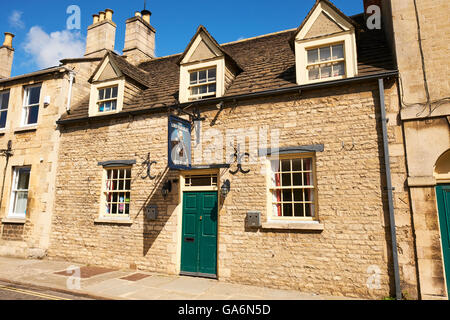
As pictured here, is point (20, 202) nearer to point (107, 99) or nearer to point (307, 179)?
point (107, 99)

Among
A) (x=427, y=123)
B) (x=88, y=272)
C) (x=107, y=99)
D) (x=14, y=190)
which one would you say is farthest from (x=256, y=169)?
(x=14, y=190)

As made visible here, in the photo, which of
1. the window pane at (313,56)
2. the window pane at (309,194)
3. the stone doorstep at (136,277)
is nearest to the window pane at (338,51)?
the window pane at (313,56)

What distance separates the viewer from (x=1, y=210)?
1217 centimetres

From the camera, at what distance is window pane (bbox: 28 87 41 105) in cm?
1291

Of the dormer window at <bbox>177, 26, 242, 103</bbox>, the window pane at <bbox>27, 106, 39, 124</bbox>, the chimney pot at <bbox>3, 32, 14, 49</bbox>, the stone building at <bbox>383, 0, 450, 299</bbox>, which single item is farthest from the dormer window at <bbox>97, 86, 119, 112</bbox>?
the stone building at <bbox>383, 0, 450, 299</bbox>

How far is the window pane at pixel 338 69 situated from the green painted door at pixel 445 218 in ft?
12.6

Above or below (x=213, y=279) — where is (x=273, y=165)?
above

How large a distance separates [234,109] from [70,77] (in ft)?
27.0

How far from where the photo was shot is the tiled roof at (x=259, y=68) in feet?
27.3

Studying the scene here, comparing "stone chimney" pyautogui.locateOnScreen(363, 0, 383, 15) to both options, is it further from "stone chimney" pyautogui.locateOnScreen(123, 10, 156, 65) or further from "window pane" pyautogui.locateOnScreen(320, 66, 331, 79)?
"stone chimney" pyautogui.locateOnScreen(123, 10, 156, 65)

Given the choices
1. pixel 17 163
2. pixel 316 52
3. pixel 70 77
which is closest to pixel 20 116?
pixel 17 163

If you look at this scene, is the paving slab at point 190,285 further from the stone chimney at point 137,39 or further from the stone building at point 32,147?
the stone chimney at point 137,39

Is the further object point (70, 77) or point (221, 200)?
point (70, 77)
